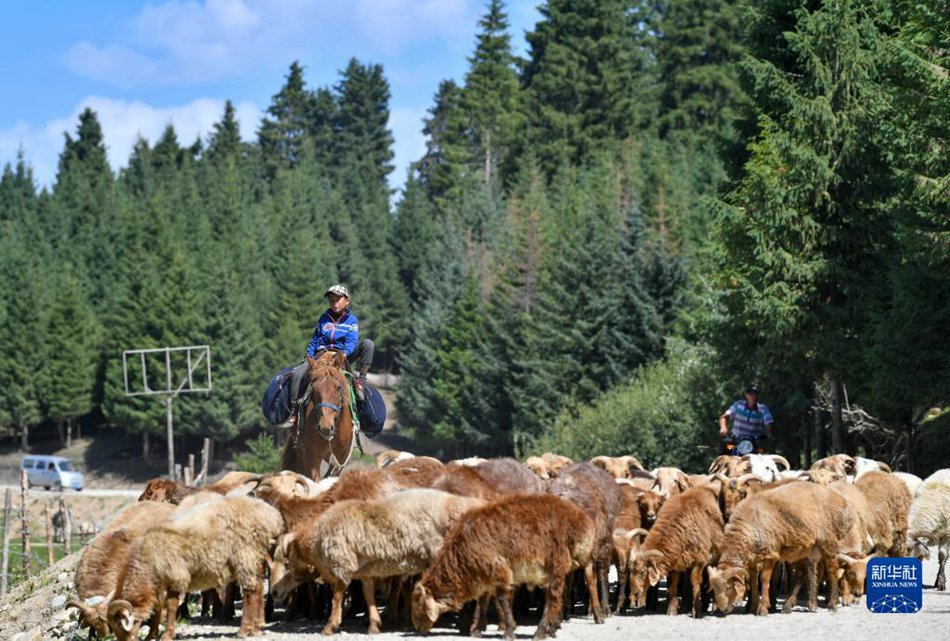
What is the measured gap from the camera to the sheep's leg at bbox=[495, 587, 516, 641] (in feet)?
43.9

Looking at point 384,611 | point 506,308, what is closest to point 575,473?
point 384,611

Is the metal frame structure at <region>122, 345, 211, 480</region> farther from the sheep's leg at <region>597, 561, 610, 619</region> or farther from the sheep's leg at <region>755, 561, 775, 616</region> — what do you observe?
the sheep's leg at <region>755, 561, 775, 616</region>

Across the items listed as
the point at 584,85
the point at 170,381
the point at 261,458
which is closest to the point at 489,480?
the point at 170,381

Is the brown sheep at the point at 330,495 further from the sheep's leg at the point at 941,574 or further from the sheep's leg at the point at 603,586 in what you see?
the sheep's leg at the point at 941,574

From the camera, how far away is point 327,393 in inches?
743

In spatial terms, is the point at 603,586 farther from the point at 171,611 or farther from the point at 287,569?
the point at 171,611

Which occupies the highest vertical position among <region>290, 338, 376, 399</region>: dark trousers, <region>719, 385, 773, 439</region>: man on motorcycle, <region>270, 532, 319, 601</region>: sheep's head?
<region>290, 338, 376, 399</region>: dark trousers

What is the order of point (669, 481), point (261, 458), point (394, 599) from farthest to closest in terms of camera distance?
point (261, 458)
point (669, 481)
point (394, 599)

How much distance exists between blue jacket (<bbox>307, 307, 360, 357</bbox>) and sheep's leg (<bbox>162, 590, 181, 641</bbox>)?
760 centimetres

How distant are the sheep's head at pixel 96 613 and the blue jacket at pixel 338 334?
777 centimetres

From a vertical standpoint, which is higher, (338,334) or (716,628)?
(338,334)

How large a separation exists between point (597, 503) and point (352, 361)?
687 cm

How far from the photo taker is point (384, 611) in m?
15.6

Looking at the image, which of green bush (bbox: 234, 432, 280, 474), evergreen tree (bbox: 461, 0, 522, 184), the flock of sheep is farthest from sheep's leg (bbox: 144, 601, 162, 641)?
evergreen tree (bbox: 461, 0, 522, 184)
